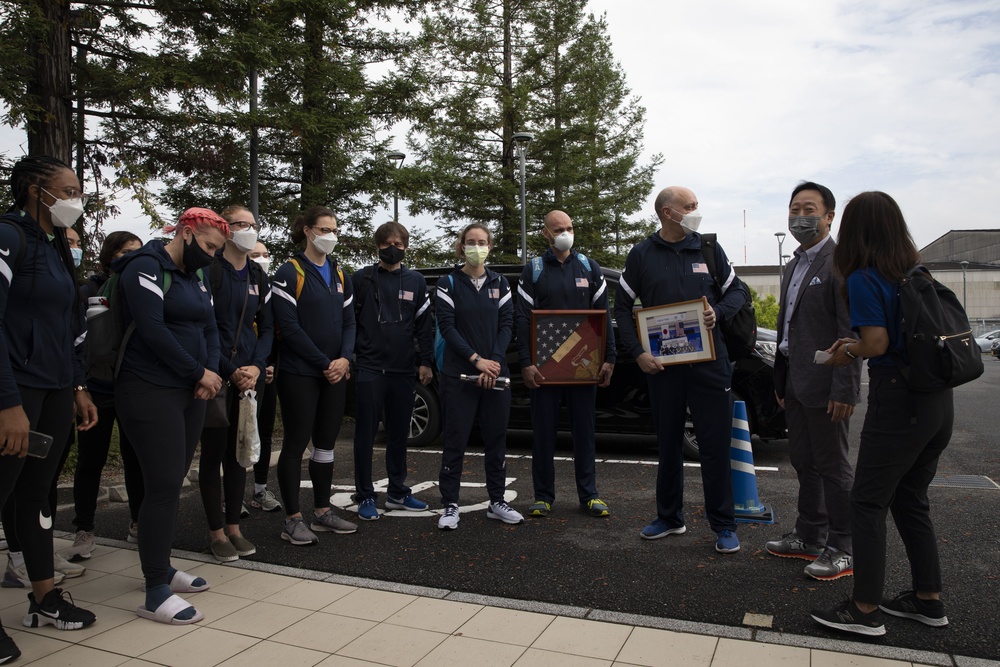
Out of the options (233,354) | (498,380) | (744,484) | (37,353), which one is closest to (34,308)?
(37,353)

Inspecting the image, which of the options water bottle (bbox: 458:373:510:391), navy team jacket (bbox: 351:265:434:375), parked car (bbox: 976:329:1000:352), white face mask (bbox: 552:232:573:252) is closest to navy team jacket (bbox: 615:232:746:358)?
white face mask (bbox: 552:232:573:252)

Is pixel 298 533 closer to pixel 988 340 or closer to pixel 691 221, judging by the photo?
pixel 691 221

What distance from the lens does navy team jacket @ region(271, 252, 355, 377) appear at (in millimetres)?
4988

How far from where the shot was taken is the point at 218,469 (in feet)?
15.3

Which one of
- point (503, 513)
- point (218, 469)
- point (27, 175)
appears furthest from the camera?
point (503, 513)

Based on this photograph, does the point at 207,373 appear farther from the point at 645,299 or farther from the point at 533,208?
the point at 533,208

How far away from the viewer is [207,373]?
3.91m

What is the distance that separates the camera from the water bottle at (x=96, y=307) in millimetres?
3850

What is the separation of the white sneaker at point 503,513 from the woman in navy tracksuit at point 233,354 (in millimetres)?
1634

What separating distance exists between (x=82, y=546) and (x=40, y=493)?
50.9 inches

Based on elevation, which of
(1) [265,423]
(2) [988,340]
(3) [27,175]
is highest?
(3) [27,175]

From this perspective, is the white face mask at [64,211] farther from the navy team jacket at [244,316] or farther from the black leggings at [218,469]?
the black leggings at [218,469]

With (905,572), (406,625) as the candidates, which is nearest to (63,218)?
(406,625)

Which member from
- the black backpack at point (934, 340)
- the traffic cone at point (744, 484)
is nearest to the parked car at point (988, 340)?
the traffic cone at point (744, 484)
